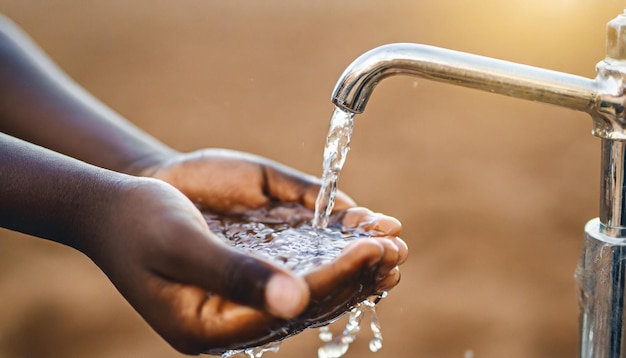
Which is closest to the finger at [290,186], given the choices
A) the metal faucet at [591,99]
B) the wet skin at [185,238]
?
the wet skin at [185,238]

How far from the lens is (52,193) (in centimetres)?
81

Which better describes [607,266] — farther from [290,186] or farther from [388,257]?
[290,186]

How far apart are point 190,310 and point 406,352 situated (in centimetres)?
124

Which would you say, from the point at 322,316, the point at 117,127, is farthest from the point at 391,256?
the point at 117,127

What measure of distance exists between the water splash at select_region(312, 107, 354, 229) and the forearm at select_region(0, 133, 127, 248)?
24 centimetres

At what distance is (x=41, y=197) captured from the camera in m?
0.82

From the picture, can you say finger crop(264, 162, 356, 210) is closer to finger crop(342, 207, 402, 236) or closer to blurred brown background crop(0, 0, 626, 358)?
finger crop(342, 207, 402, 236)

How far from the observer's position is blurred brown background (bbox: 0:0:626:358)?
1885mm

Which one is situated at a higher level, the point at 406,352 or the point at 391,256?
the point at 391,256

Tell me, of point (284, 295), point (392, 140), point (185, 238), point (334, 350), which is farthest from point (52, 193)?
point (392, 140)

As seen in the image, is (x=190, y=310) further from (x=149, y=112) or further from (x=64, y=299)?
(x=149, y=112)

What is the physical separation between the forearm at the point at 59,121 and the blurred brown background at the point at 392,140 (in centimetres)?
83

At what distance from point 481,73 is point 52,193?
1.48 ft

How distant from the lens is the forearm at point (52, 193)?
0.79m
